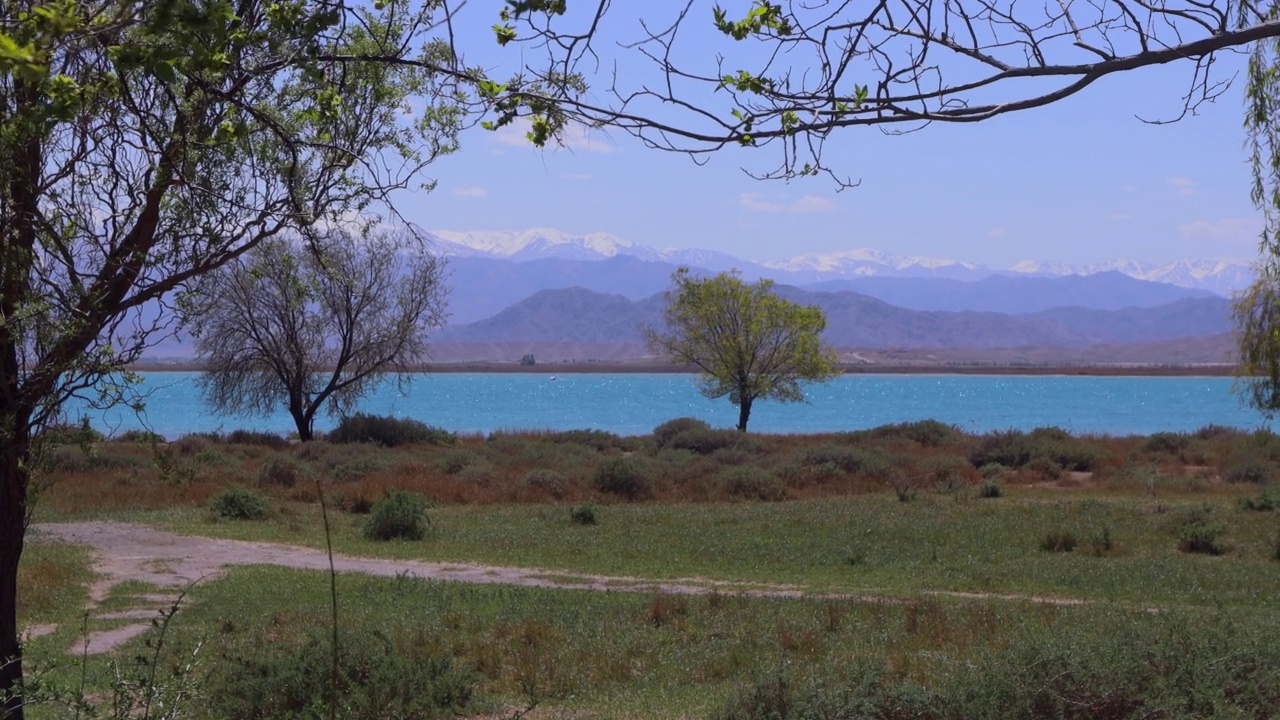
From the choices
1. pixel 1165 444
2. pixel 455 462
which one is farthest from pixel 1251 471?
pixel 455 462

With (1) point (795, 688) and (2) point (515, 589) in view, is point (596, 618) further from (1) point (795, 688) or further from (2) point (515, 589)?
(1) point (795, 688)

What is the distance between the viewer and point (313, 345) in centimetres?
4369

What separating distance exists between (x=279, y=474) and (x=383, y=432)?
38.7 feet

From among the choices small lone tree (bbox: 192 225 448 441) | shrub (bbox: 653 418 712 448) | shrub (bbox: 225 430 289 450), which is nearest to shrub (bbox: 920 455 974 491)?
shrub (bbox: 653 418 712 448)

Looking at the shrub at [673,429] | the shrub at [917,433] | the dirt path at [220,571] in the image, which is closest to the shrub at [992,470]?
the shrub at [917,433]

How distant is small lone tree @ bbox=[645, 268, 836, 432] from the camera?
5278cm

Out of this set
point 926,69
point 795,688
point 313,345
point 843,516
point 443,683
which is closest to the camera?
point 926,69

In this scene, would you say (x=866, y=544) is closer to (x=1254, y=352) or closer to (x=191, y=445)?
(x=1254, y=352)

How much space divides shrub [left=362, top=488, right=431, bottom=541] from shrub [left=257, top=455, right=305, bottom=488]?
31.8 ft

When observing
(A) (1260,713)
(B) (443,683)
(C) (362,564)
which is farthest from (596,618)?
(A) (1260,713)

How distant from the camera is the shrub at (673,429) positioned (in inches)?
1751

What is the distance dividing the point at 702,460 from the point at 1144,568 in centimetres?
1951

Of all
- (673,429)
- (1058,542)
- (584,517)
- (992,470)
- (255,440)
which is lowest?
(992,470)

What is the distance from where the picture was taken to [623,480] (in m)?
29.8
